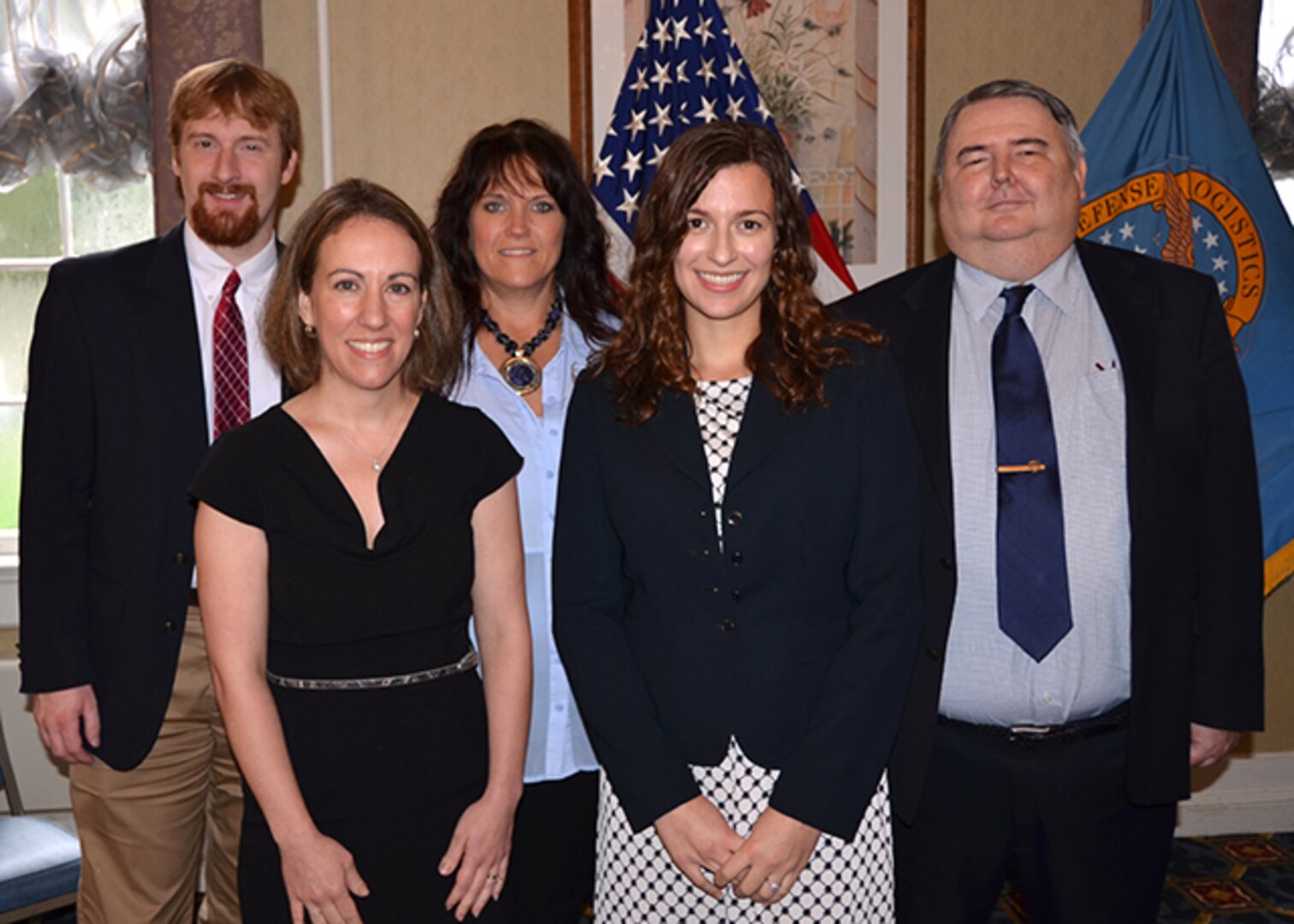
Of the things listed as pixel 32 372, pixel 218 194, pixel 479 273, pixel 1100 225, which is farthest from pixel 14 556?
pixel 1100 225

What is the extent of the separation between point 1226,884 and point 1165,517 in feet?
6.91

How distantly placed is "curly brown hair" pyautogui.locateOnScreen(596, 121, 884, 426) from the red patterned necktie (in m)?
0.85

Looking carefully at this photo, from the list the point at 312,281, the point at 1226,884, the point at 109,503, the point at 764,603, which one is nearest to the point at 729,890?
the point at 764,603

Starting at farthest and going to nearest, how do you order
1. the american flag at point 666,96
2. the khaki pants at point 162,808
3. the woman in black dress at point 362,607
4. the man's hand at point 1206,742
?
the american flag at point 666,96 → the khaki pants at point 162,808 → the man's hand at point 1206,742 → the woman in black dress at point 362,607

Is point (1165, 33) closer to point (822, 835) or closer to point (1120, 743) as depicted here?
point (1120, 743)

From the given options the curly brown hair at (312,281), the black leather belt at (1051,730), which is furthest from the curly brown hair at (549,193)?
the black leather belt at (1051,730)

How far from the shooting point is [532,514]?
2.28 m

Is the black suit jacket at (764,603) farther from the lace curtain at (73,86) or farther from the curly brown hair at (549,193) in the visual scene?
the lace curtain at (73,86)

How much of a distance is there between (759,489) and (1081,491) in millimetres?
633

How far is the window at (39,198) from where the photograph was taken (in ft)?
11.6

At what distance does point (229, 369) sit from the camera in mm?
2438

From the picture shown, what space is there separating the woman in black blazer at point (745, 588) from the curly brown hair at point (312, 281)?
347 millimetres

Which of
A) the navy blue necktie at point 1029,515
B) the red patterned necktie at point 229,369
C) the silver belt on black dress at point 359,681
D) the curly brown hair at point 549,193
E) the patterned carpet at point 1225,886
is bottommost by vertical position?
the patterned carpet at point 1225,886

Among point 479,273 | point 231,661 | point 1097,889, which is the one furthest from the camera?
→ point 479,273
